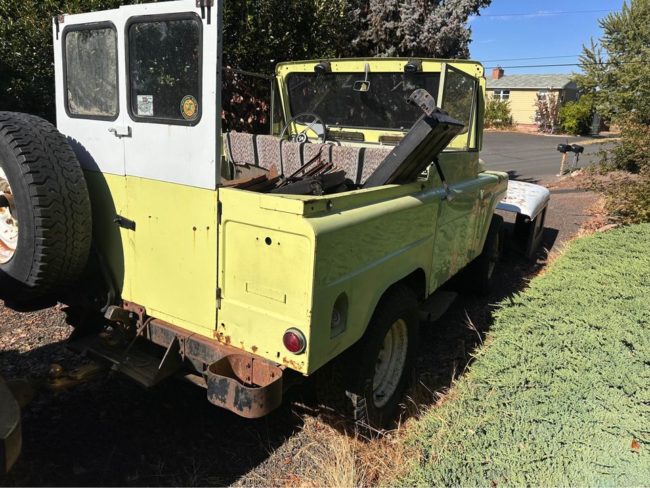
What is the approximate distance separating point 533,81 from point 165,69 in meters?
54.1

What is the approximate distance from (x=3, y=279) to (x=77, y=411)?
3.32ft

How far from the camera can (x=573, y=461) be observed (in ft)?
7.49

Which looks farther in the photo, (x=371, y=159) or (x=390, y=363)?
(x=371, y=159)

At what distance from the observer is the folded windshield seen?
15.0 ft

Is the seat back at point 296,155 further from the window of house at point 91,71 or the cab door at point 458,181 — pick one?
the window of house at point 91,71

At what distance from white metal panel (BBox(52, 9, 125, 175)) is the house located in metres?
48.5

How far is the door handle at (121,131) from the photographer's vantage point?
2.91 meters

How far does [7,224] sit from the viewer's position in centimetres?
311

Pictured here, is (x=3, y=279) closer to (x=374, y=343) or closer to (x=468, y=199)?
(x=374, y=343)

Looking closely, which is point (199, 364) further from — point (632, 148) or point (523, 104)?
point (523, 104)

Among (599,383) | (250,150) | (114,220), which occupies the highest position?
(250,150)

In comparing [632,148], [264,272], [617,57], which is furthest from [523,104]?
[264,272]

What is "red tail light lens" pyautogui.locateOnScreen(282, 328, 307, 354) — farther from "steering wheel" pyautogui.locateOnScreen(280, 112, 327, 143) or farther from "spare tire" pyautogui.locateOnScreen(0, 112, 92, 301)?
"steering wheel" pyautogui.locateOnScreen(280, 112, 327, 143)

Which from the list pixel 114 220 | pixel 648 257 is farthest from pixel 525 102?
pixel 114 220
